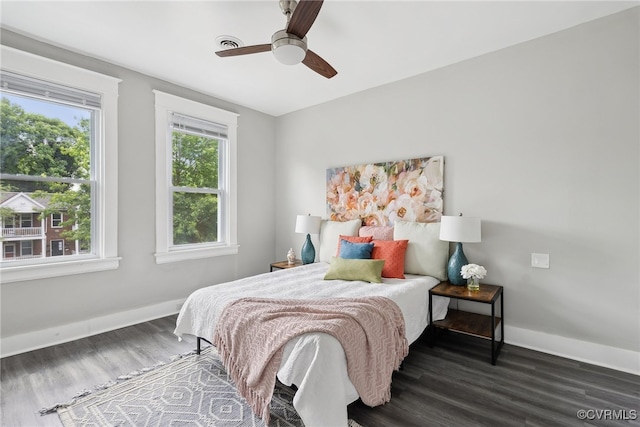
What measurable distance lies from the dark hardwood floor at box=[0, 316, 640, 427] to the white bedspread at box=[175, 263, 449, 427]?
0.31 meters

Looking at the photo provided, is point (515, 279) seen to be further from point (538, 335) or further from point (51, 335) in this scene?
point (51, 335)

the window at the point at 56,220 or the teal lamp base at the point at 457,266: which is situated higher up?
the window at the point at 56,220

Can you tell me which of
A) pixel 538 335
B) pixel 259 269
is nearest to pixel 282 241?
pixel 259 269

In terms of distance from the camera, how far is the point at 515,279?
2863 millimetres

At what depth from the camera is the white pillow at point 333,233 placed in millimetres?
3797

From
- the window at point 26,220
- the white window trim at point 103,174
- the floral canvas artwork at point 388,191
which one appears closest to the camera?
the window at point 26,220

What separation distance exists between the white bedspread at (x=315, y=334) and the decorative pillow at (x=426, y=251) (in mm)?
102

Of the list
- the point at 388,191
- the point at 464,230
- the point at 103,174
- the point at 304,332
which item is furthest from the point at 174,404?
the point at 388,191

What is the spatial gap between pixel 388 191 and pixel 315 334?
90.5 inches

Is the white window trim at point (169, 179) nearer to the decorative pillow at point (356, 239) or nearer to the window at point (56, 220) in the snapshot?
the window at point (56, 220)

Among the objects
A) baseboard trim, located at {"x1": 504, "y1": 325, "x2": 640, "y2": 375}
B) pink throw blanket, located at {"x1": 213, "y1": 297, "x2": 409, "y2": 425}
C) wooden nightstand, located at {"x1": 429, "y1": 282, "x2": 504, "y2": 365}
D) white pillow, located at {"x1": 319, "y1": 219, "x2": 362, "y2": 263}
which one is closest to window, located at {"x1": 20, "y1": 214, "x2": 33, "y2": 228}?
pink throw blanket, located at {"x1": 213, "y1": 297, "x2": 409, "y2": 425}

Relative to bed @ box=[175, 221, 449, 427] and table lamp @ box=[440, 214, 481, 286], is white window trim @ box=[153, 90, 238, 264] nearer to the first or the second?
bed @ box=[175, 221, 449, 427]

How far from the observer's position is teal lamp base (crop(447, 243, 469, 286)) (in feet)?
9.55

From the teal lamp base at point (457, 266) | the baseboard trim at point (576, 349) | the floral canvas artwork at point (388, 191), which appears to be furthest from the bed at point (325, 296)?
the baseboard trim at point (576, 349)
